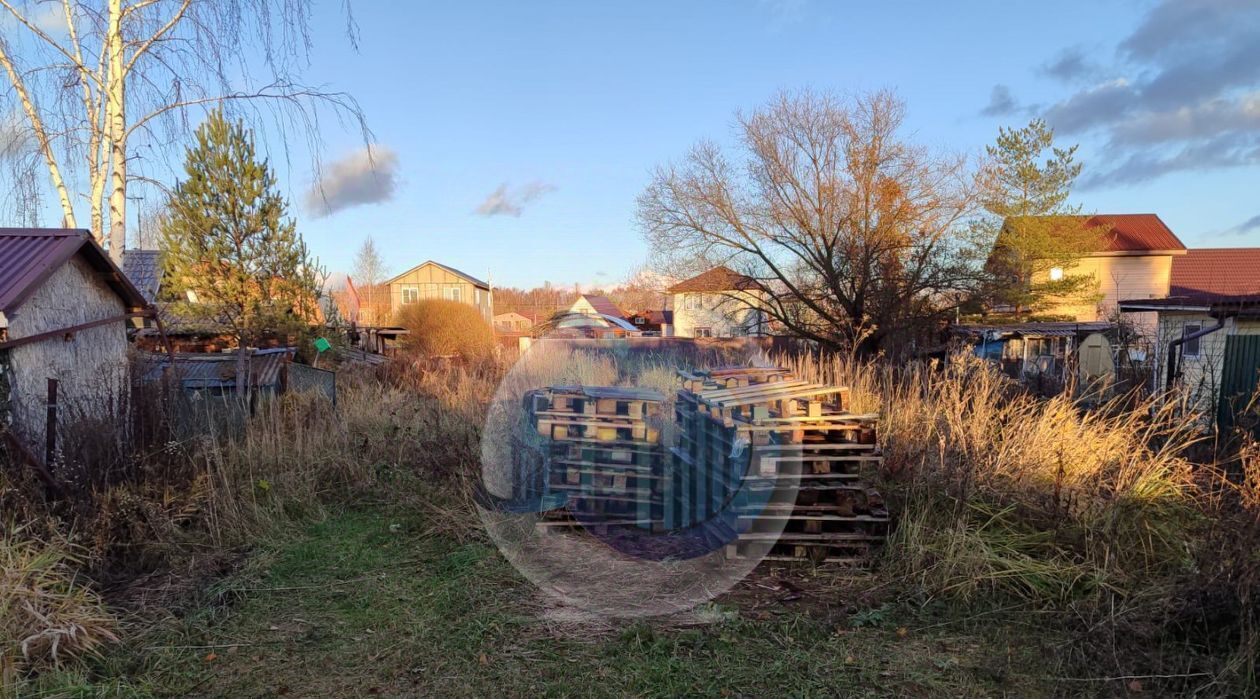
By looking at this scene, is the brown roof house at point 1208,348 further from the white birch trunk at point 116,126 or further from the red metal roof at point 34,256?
the white birch trunk at point 116,126

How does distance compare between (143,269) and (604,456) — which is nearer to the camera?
(604,456)

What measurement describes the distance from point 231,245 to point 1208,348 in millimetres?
19385

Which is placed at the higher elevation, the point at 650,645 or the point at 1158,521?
the point at 1158,521

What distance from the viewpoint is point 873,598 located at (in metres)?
3.81

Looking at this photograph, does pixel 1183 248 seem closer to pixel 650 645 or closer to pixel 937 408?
pixel 937 408

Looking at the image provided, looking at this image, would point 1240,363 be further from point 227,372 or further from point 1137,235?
point 1137,235

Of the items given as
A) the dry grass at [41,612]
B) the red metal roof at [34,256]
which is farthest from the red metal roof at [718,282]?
the dry grass at [41,612]

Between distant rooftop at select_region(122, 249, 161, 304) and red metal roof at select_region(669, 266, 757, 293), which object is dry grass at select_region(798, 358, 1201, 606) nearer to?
red metal roof at select_region(669, 266, 757, 293)

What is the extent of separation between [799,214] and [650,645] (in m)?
15.5

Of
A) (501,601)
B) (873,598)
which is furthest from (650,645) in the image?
(873,598)

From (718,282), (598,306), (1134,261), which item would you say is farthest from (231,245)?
(598,306)

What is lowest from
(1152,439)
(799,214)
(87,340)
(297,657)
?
(297,657)

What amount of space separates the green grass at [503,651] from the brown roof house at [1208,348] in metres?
3.09

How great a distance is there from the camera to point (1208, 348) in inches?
480
